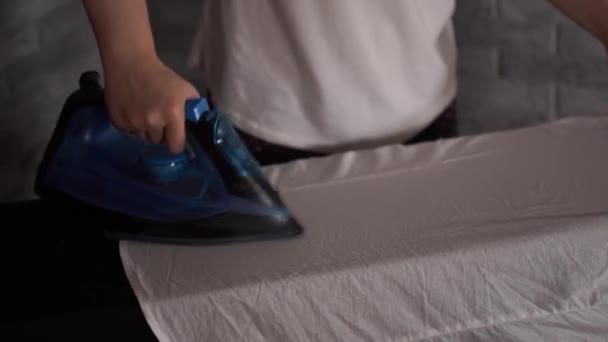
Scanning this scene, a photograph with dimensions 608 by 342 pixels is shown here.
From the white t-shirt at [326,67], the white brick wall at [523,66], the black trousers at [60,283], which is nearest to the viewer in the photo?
the black trousers at [60,283]

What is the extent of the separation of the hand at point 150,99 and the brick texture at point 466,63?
2.40 feet

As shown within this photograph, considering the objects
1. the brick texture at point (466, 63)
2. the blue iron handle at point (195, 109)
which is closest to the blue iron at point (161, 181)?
the blue iron handle at point (195, 109)

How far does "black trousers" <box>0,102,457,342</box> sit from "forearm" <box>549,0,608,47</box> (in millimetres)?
589

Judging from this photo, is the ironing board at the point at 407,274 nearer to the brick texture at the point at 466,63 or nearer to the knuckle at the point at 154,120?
the knuckle at the point at 154,120

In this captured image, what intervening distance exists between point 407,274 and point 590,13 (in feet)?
1.37

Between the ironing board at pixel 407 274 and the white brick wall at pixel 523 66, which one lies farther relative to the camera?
the white brick wall at pixel 523 66

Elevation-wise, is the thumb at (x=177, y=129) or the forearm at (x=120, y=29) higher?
the forearm at (x=120, y=29)

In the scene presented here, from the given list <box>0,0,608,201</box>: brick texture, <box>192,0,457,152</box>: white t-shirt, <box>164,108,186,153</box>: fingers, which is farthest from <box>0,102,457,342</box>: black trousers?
<box>0,0,608,201</box>: brick texture

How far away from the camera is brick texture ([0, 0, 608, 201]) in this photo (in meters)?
1.38

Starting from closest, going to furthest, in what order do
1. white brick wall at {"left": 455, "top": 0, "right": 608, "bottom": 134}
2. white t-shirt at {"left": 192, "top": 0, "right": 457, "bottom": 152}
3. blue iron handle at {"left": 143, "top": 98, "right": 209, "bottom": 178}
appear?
blue iron handle at {"left": 143, "top": 98, "right": 209, "bottom": 178} < white t-shirt at {"left": 192, "top": 0, "right": 457, "bottom": 152} < white brick wall at {"left": 455, "top": 0, "right": 608, "bottom": 134}

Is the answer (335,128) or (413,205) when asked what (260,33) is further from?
(413,205)

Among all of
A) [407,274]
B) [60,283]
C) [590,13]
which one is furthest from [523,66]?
[60,283]

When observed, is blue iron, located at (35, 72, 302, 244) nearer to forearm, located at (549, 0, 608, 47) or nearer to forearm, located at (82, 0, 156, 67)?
forearm, located at (82, 0, 156, 67)

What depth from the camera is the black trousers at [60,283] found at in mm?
688
